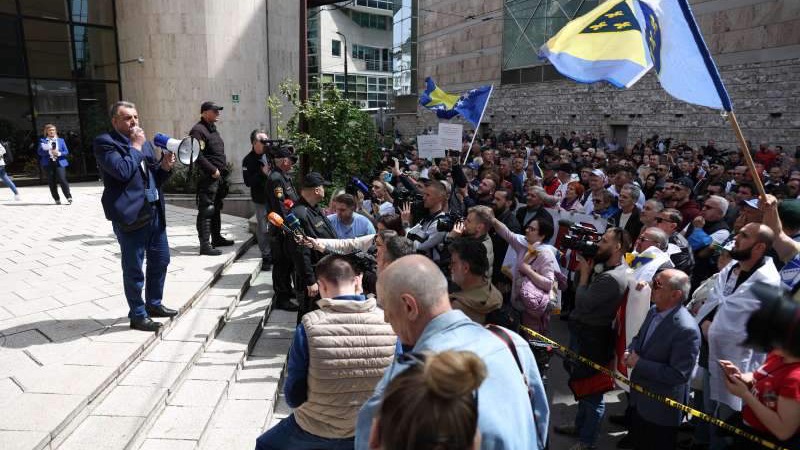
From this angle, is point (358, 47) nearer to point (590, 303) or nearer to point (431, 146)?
point (431, 146)

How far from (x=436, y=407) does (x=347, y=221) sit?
4.03m

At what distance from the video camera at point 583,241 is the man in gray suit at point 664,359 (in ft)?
2.51

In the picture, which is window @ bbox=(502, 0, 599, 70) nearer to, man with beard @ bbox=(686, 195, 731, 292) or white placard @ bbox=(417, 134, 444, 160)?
white placard @ bbox=(417, 134, 444, 160)

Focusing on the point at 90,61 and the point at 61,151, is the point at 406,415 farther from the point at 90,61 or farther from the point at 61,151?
the point at 90,61

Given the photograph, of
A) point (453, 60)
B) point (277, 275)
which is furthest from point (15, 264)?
point (453, 60)

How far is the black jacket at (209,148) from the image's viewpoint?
6.88 meters

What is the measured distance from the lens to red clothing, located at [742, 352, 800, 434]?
92.0 inches

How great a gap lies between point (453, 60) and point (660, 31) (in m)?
33.2

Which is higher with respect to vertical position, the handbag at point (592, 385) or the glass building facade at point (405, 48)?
the glass building facade at point (405, 48)

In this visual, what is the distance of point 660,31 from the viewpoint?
374 centimetres

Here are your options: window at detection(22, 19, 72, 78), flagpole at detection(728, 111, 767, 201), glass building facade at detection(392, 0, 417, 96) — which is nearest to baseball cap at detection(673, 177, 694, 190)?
flagpole at detection(728, 111, 767, 201)

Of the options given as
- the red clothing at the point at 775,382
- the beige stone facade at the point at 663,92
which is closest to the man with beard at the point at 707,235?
the red clothing at the point at 775,382

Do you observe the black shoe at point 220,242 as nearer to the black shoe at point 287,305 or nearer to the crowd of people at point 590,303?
the black shoe at point 287,305

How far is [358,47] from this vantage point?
54.8 m
